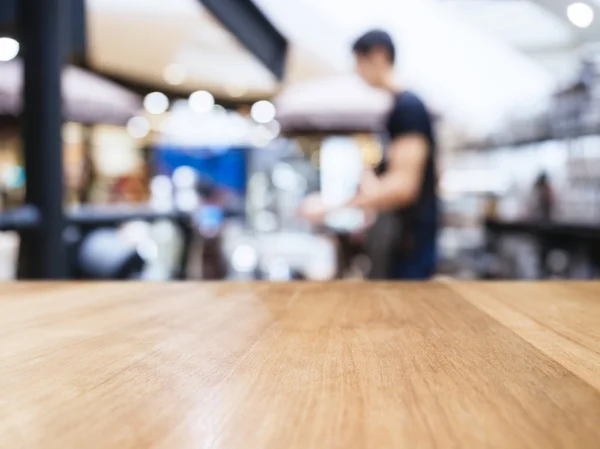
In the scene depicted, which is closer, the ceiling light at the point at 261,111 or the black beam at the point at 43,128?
the black beam at the point at 43,128

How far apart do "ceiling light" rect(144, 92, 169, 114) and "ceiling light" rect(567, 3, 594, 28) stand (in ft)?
22.7

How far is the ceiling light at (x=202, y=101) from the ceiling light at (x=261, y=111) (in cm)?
56

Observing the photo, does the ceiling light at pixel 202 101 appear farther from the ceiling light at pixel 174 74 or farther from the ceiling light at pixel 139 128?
the ceiling light at pixel 139 128

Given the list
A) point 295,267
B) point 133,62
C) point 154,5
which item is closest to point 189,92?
point 133,62

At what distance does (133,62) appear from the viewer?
22.4 ft

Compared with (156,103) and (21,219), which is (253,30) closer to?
(21,219)

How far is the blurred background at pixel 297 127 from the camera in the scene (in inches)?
87.7

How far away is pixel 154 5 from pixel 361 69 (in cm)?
315

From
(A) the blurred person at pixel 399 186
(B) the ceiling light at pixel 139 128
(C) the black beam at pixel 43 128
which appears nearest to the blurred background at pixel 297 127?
(C) the black beam at pixel 43 128

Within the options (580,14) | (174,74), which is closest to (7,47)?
(580,14)

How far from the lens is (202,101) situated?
9.02 metres

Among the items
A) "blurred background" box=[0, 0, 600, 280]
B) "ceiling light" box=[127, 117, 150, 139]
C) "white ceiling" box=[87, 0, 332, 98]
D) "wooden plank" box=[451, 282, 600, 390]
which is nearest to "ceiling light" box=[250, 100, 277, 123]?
"white ceiling" box=[87, 0, 332, 98]

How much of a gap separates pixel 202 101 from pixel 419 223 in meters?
7.20

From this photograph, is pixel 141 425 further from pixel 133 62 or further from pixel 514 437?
pixel 133 62
